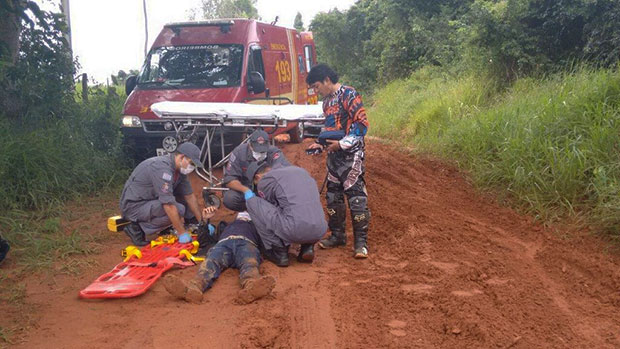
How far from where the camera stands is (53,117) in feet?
31.4

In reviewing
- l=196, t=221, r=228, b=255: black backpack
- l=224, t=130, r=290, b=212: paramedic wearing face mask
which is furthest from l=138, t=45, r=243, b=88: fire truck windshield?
l=196, t=221, r=228, b=255: black backpack

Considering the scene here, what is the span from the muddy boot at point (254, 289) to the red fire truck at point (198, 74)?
177 inches

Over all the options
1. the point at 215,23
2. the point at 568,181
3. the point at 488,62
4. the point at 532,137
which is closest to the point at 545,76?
the point at 488,62

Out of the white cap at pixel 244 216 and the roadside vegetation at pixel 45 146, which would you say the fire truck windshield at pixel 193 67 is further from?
the white cap at pixel 244 216

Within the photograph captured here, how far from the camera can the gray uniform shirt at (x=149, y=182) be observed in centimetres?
597

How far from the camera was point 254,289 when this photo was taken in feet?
14.8

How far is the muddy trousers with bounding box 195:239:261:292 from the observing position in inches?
192

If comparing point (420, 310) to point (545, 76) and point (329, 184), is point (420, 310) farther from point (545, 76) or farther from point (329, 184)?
point (545, 76)

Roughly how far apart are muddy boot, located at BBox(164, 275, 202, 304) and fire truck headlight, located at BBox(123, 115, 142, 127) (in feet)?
16.2

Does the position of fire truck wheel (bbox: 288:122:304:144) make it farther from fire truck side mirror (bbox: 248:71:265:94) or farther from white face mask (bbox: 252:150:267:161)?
white face mask (bbox: 252:150:267:161)

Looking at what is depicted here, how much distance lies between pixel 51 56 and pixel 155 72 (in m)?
1.78

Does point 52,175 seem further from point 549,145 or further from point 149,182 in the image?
point 549,145

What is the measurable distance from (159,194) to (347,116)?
2.01 m

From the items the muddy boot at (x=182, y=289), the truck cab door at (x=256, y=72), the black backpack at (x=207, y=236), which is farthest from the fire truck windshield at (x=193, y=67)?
the muddy boot at (x=182, y=289)
